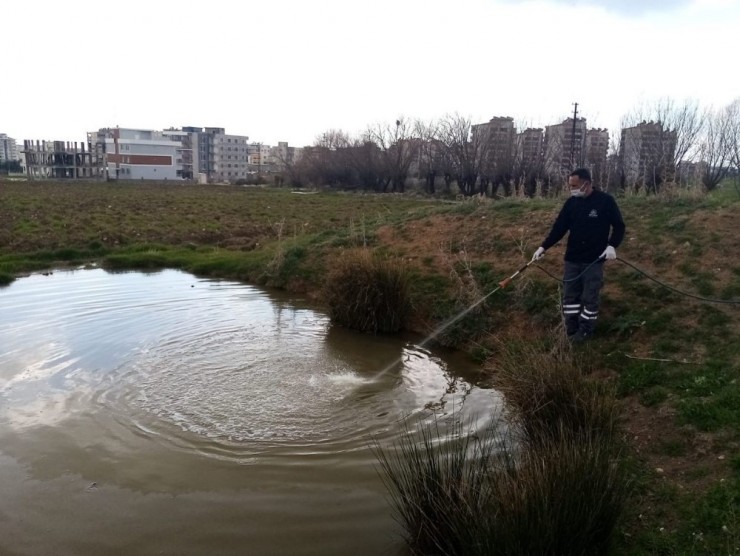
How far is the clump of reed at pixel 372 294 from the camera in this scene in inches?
362

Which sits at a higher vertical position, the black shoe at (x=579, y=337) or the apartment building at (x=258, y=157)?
the apartment building at (x=258, y=157)

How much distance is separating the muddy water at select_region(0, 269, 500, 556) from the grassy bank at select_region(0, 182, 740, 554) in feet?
4.30

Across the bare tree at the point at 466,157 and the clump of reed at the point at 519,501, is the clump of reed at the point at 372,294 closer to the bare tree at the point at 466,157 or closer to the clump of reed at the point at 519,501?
the clump of reed at the point at 519,501

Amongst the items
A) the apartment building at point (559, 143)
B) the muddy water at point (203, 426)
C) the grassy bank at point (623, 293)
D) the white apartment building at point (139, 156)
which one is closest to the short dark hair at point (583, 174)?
the grassy bank at point (623, 293)

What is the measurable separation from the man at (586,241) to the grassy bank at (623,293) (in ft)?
1.48

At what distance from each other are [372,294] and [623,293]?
3.58m

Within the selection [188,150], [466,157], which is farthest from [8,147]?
[466,157]

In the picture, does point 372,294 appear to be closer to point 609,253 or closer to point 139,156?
point 609,253

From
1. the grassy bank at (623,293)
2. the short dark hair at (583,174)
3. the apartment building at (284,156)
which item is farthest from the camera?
the apartment building at (284,156)

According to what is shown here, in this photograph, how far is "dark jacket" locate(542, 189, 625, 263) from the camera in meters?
6.67

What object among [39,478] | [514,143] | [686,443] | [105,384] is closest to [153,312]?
[105,384]

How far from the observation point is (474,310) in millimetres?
8852

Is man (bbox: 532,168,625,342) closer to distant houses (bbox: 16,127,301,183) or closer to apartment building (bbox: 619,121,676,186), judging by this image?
apartment building (bbox: 619,121,676,186)

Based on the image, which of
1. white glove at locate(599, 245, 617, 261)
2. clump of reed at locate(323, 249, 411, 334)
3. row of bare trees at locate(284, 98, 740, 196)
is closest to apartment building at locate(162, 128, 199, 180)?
row of bare trees at locate(284, 98, 740, 196)
